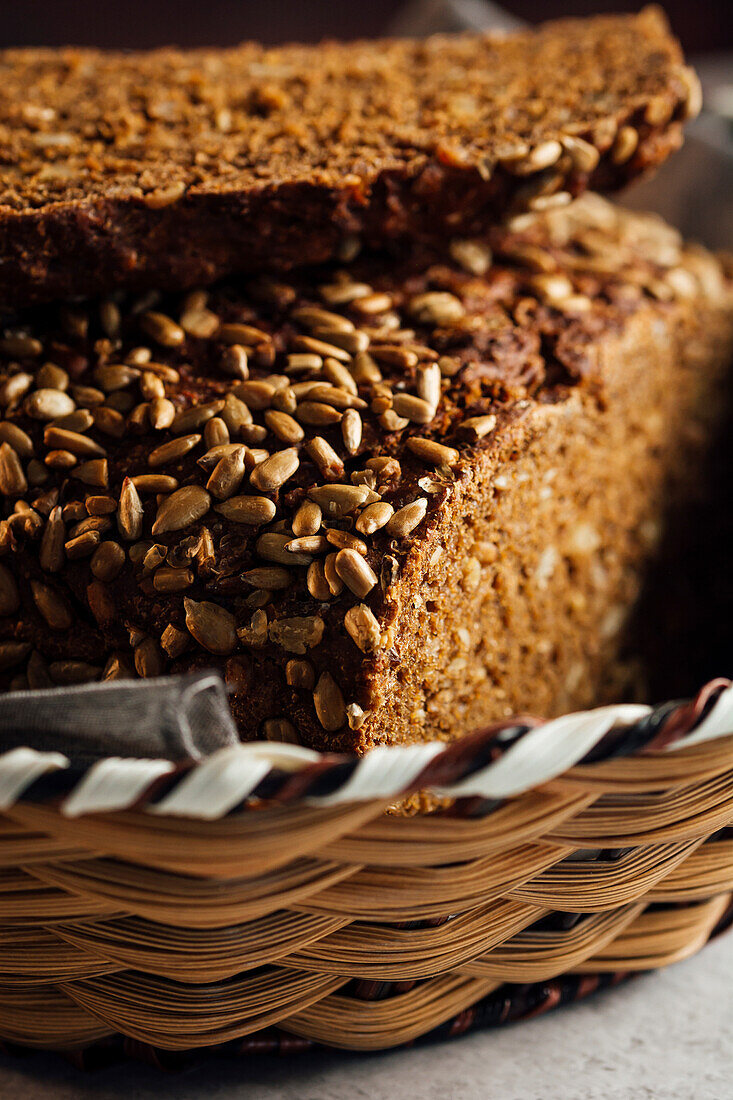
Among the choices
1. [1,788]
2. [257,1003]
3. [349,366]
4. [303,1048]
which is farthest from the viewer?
[349,366]

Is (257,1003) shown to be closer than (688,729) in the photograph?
No

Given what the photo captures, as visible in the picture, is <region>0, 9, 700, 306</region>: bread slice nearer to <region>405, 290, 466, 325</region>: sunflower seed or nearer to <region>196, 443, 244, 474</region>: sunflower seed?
<region>405, 290, 466, 325</region>: sunflower seed

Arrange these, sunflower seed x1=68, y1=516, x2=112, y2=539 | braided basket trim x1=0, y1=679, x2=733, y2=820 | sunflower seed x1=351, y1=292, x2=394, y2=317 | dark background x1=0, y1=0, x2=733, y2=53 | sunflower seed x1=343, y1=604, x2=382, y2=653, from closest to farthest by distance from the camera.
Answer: braided basket trim x1=0, y1=679, x2=733, y2=820 → sunflower seed x1=343, y1=604, x2=382, y2=653 → sunflower seed x1=68, y1=516, x2=112, y2=539 → sunflower seed x1=351, y1=292, x2=394, y2=317 → dark background x1=0, y1=0, x2=733, y2=53

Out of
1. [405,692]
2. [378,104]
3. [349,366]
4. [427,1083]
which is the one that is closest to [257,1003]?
[427,1083]

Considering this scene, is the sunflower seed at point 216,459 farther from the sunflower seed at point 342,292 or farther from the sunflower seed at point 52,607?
the sunflower seed at point 342,292

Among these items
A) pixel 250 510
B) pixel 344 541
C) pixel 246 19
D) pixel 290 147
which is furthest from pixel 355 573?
pixel 246 19

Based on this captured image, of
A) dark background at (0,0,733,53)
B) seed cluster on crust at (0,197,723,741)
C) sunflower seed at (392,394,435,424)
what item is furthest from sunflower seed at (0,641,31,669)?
dark background at (0,0,733,53)

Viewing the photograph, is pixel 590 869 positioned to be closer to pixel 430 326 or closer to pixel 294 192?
pixel 430 326
